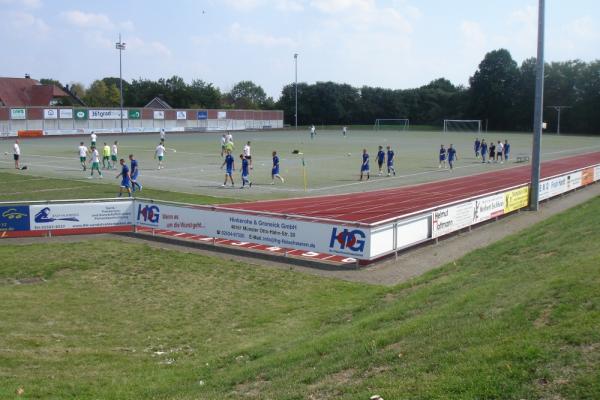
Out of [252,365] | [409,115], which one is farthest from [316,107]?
[252,365]

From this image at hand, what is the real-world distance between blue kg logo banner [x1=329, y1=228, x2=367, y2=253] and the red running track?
2.53m

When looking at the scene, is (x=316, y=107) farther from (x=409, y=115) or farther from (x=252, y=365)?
(x=252, y=365)

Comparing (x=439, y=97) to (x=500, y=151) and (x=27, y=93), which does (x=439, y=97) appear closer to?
(x=27, y=93)

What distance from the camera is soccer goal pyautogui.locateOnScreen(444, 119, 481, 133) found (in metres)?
110

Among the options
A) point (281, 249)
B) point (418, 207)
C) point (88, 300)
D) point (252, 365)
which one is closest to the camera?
point (252, 365)

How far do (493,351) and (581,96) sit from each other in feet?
376

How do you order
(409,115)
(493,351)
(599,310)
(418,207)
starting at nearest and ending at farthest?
(493,351) → (599,310) → (418,207) → (409,115)

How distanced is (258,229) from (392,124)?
4291 inches

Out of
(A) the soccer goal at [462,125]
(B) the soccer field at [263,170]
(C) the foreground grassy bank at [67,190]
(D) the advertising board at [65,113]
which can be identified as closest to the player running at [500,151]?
(B) the soccer field at [263,170]

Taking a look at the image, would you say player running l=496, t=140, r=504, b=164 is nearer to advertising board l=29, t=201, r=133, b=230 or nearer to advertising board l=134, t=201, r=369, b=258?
advertising board l=134, t=201, r=369, b=258

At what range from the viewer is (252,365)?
8.78 metres

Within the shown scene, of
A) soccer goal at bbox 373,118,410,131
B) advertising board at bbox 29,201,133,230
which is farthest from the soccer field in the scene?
soccer goal at bbox 373,118,410,131

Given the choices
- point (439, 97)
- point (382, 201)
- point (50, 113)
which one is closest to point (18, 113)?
point (50, 113)

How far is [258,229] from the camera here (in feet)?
59.8
